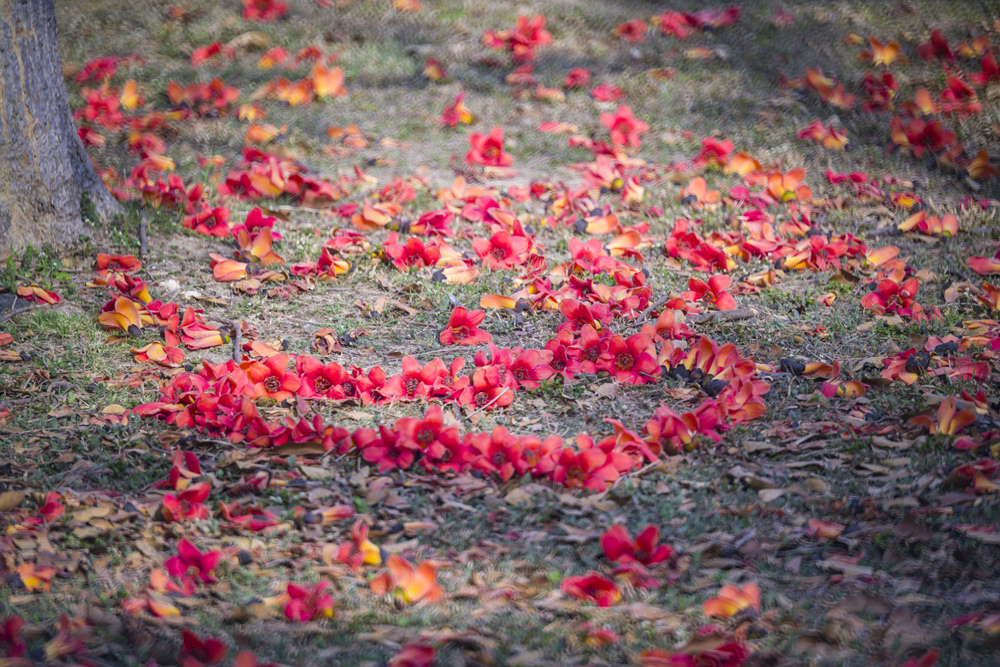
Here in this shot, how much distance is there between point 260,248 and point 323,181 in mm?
1001

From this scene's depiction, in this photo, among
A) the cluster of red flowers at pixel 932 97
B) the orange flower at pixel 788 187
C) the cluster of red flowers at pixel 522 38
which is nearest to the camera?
the orange flower at pixel 788 187

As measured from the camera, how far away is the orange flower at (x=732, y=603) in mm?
1941

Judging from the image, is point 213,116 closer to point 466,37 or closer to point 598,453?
point 466,37

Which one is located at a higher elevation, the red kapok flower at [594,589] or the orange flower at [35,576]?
the orange flower at [35,576]

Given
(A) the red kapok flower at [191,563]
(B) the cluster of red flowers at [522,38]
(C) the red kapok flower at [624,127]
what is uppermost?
(B) the cluster of red flowers at [522,38]

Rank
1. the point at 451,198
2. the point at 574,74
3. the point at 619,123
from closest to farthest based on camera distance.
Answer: the point at 451,198, the point at 619,123, the point at 574,74

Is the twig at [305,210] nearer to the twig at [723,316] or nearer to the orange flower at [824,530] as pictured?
the twig at [723,316]

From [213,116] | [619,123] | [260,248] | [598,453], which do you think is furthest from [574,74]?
[598,453]

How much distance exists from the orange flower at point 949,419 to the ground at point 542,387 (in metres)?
0.01

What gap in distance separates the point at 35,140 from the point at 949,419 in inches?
151

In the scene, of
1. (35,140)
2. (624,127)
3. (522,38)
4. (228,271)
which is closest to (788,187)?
(624,127)

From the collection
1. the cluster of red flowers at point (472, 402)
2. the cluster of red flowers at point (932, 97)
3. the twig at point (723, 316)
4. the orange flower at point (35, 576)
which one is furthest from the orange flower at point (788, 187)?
the orange flower at point (35, 576)

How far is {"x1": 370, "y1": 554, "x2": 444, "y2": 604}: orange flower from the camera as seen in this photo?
201cm

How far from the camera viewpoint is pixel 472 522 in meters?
2.31
